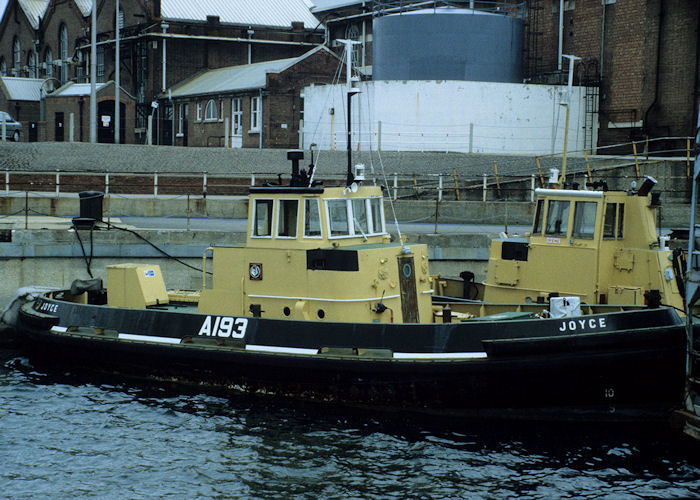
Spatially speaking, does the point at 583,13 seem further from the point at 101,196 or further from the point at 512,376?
the point at 512,376

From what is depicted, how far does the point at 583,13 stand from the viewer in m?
37.0

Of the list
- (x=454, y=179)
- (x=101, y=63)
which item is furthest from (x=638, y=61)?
(x=101, y=63)

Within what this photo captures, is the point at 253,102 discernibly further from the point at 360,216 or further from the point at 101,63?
the point at 360,216

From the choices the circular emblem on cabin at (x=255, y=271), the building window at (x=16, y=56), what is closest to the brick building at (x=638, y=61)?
the circular emblem on cabin at (x=255, y=271)

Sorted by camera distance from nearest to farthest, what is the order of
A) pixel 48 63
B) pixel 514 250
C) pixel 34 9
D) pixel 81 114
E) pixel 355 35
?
pixel 514 250 < pixel 355 35 < pixel 81 114 < pixel 48 63 < pixel 34 9

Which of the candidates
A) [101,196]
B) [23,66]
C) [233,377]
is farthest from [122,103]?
[233,377]

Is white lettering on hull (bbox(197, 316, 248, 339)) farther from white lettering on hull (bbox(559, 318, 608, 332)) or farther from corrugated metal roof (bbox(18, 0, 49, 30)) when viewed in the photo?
corrugated metal roof (bbox(18, 0, 49, 30))

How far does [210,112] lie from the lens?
1833 inches

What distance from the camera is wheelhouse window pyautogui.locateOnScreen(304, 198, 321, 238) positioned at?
48.5 feet

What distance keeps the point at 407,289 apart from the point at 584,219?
3.61 meters

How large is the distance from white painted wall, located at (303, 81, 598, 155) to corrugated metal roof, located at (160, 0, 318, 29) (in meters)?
16.5

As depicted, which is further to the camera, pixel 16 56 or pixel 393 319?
pixel 16 56

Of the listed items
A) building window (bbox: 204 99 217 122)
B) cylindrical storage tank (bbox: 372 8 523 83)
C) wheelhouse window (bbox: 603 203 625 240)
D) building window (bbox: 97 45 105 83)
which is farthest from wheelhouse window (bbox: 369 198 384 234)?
building window (bbox: 97 45 105 83)

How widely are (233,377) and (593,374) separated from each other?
555 cm
